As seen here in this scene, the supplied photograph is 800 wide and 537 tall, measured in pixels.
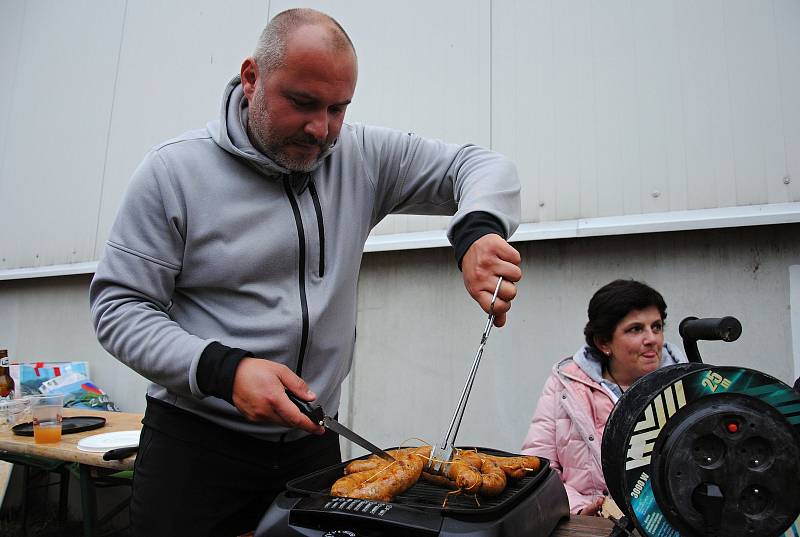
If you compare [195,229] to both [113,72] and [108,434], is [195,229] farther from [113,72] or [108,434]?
[113,72]

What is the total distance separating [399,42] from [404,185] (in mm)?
2646

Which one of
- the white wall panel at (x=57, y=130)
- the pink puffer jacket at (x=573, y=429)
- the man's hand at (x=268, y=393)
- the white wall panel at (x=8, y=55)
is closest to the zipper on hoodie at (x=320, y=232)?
the man's hand at (x=268, y=393)

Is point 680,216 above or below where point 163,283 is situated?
above

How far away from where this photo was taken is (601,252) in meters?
3.52

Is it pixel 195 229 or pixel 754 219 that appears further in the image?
pixel 754 219

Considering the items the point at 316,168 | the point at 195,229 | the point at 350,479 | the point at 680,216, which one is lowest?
the point at 350,479

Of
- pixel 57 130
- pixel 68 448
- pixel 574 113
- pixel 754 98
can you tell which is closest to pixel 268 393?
pixel 68 448

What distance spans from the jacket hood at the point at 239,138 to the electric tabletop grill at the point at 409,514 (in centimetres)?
84

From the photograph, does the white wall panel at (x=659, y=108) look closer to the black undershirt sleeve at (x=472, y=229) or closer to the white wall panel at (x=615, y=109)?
the white wall panel at (x=615, y=109)

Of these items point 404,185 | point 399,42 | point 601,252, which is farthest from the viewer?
point 399,42

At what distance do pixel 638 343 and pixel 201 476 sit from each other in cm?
210

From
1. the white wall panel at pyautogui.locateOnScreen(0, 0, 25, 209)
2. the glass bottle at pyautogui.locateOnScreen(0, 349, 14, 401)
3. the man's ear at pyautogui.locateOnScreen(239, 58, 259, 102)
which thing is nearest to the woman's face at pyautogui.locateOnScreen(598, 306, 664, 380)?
the man's ear at pyautogui.locateOnScreen(239, 58, 259, 102)

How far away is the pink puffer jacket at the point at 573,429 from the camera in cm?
271

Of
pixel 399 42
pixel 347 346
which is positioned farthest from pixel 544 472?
pixel 399 42
